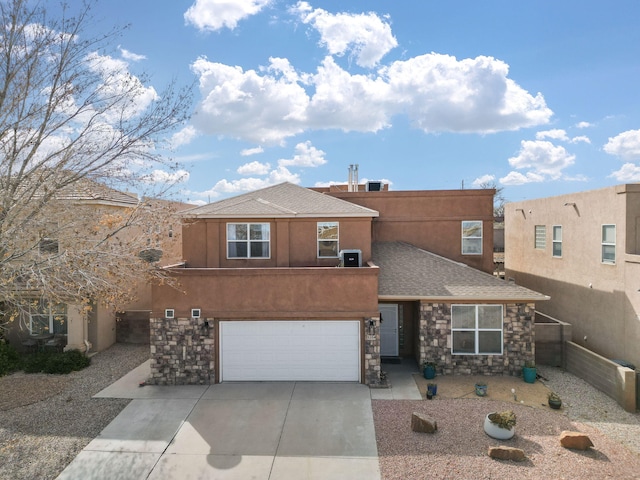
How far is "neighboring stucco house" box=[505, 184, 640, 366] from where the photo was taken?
12719 mm

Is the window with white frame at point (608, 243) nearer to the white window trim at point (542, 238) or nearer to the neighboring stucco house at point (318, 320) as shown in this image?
the neighboring stucco house at point (318, 320)

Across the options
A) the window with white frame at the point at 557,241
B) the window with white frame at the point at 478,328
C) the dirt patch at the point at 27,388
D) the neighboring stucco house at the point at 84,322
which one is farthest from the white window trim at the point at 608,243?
the dirt patch at the point at 27,388

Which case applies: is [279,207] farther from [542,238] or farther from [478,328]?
[542,238]

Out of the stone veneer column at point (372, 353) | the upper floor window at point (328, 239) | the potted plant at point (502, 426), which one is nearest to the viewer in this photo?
the potted plant at point (502, 426)

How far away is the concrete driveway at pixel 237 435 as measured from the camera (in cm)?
814

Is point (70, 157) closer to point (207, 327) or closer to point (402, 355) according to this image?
point (207, 327)

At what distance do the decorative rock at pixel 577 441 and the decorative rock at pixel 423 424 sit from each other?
2.75m

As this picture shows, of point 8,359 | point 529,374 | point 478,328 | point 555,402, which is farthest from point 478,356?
point 8,359

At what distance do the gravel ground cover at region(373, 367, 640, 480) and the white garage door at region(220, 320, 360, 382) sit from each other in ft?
6.36

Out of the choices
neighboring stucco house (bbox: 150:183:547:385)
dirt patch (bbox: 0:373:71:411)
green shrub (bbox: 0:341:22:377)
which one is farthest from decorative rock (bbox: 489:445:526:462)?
green shrub (bbox: 0:341:22:377)

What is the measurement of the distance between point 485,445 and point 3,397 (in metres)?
13.2

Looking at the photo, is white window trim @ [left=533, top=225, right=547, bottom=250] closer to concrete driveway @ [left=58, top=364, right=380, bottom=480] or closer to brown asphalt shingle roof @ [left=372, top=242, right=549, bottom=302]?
brown asphalt shingle roof @ [left=372, top=242, right=549, bottom=302]

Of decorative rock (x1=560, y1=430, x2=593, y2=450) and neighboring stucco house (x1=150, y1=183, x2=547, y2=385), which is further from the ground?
neighboring stucco house (x1=150, y1=183, x2=547, y2=385)

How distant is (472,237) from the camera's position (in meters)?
17.4
